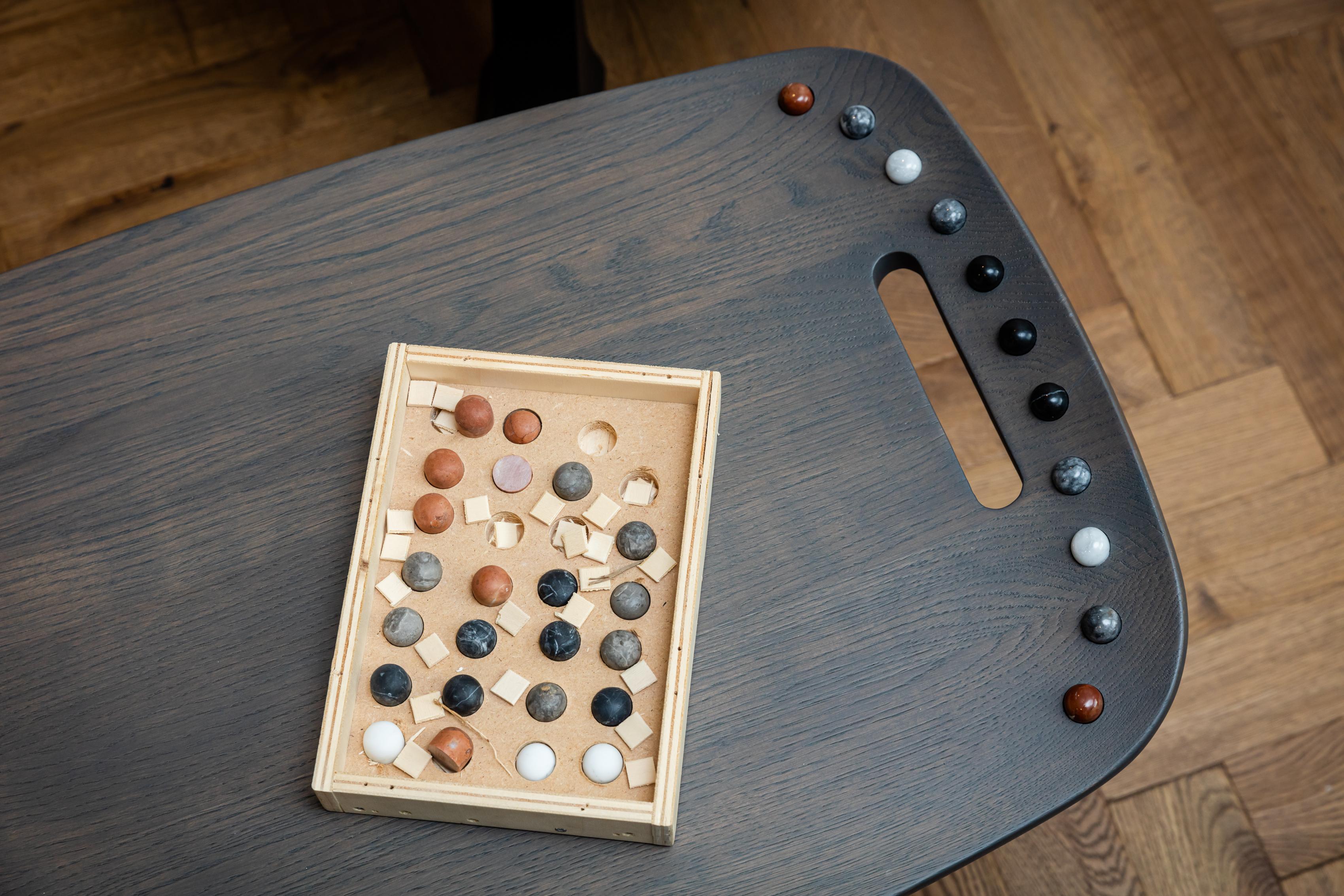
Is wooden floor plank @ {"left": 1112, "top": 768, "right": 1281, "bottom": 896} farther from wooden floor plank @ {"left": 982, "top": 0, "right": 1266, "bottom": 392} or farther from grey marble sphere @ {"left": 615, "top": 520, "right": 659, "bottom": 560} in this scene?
grey marble sphere @ {"left": 615, "top": 520, "right": 659, "bottom": 560}

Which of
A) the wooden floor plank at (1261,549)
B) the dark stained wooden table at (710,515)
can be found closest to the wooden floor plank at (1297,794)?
the wooden floor plank at (1261,549)


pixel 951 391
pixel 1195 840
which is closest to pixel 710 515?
pixel 951 391

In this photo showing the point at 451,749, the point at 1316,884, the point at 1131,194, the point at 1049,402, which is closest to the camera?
the point at 451,749

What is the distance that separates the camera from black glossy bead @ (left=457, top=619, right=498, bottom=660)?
667 mm

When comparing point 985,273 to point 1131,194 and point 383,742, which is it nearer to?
point 383,742

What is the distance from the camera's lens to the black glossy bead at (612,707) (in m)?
0.65

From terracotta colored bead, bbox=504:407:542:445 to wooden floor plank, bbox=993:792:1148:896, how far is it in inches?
36.6

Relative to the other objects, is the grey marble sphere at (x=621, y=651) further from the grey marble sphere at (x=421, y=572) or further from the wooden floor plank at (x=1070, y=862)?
the wooden floor plank at (x=1070, y=862)

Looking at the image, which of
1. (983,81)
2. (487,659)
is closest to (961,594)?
(487,659)

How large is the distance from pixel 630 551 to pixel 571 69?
79 centimetres

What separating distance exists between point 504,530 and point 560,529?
0.13ft

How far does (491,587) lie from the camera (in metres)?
0.67

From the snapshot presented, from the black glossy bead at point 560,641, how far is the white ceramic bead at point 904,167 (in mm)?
451

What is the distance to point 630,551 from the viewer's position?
68 cm
